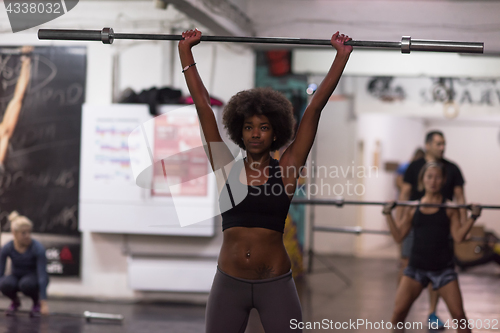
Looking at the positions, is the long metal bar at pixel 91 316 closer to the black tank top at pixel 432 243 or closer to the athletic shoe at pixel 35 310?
the athletic shoe at pixel 35 310

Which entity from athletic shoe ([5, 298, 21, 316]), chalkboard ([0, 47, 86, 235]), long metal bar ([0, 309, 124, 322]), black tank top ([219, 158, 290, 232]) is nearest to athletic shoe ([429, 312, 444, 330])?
long metal bar ([0, 309, 124, 322])

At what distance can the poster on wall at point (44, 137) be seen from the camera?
4676 mm

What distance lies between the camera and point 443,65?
505 centimetres

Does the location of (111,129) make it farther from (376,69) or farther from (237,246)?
(237,246)

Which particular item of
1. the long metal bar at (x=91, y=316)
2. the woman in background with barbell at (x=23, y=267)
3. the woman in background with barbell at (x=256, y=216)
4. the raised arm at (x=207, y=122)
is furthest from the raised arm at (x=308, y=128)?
the woman in background with barbell at (x=23, y=267)

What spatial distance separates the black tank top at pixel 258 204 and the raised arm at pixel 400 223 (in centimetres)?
157

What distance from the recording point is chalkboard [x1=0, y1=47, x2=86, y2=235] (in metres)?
4.67

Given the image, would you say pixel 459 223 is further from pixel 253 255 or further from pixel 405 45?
pixel 253 255

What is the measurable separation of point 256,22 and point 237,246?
10.5 ft

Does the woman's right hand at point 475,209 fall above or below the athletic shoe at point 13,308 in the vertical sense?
above

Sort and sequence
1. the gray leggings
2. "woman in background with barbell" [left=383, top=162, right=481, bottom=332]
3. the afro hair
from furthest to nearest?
"woman in background with barbell" [left=383, top=162, right=481, bottom=332]
the afro hair
the gray leggings

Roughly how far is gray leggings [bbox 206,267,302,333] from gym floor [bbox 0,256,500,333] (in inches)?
80.9

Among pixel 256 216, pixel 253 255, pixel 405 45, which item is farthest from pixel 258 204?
pixel 405 45

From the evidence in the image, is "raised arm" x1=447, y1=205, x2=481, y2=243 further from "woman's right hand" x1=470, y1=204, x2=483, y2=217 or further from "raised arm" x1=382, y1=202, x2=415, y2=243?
"raised arm" x1=382, y1=202, x2=415, y2=243
